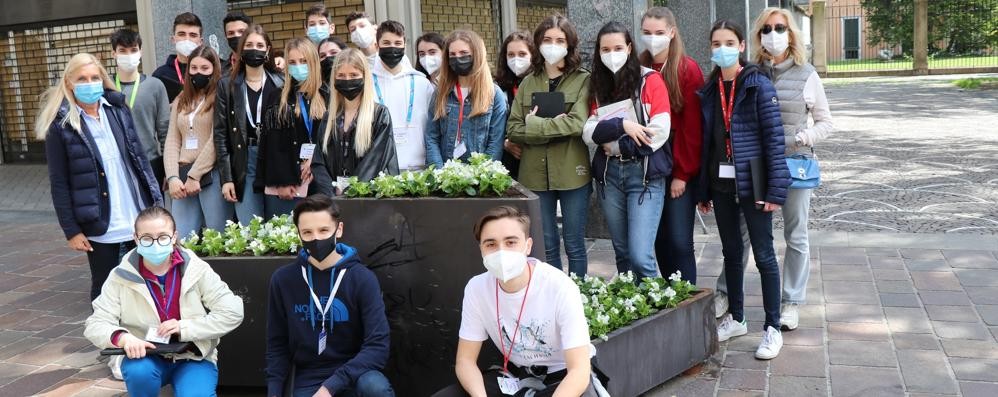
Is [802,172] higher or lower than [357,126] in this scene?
lower

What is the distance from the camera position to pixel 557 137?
5676 millimetres

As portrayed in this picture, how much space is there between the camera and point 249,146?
6508 mm

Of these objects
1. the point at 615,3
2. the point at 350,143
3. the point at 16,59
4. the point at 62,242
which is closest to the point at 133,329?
the point at 350,143

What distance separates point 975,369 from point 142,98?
5.41 m

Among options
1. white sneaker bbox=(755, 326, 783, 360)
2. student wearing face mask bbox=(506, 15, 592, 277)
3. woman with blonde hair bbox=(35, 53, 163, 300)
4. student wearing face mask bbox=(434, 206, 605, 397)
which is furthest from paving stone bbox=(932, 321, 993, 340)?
woman with blonde hair bbox=(35, 53, 163, 300)

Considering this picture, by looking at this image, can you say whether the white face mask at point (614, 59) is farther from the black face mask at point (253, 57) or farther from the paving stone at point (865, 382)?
the black face mask at point (253, 57)

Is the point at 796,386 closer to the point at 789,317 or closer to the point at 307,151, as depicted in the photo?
the point at 789,317

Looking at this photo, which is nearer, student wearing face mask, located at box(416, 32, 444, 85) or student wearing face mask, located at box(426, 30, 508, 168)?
student wearing face mask, located at box(426, 30, 508, 168)

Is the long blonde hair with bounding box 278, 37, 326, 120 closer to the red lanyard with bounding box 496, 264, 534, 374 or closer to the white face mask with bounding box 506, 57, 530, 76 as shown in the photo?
the white face mask with bounding box 506, 57, 530, 76

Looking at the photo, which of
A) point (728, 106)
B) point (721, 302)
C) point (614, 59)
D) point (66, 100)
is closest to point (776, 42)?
point (728, 106)

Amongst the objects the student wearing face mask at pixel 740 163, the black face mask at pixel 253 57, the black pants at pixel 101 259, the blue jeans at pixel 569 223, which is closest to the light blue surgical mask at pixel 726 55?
the student wearing face mask at pixel 740 163

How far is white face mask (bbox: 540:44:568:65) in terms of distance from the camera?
5.64m

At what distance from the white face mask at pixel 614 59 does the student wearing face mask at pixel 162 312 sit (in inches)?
92.8

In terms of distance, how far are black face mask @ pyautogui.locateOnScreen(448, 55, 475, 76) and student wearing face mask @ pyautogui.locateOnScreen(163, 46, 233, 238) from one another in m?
1.71
